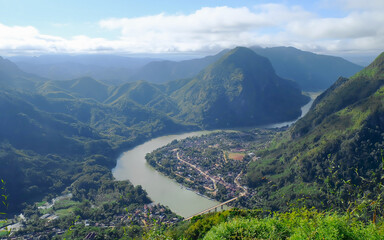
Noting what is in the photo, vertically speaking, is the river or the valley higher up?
the valley

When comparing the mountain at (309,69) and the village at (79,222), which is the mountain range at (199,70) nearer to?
the mountain at (309,69)

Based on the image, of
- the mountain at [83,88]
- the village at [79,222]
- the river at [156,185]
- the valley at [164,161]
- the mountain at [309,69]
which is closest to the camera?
the village at [79,222]

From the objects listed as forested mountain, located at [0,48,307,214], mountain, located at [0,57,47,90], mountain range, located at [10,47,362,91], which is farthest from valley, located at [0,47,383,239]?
mountain range, located at [10,47,362,91]

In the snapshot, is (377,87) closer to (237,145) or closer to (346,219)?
(237,145)

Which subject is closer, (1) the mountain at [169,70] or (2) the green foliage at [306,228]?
(2) the green foliage at [306,228]

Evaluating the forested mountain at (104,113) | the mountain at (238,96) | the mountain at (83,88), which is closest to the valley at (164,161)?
the forested mountain at (104,113)

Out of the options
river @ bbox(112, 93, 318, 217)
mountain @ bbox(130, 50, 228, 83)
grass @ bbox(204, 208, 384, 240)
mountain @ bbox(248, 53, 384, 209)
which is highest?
mountain @ bbox(130, 50, 228, 83)

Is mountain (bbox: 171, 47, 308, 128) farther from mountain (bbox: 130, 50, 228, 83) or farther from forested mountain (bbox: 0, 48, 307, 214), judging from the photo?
mountain (bbox: 130, 50, 228, 83)
